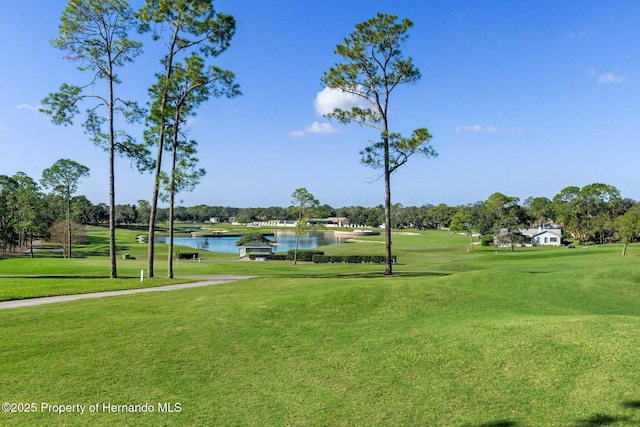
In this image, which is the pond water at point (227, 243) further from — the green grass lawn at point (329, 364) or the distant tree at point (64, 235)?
the green grass lawn at point (329, 364)

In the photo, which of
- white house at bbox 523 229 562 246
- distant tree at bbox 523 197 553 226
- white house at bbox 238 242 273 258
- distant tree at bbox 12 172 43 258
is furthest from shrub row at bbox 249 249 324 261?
distant tree at bbox 523 197 553 226

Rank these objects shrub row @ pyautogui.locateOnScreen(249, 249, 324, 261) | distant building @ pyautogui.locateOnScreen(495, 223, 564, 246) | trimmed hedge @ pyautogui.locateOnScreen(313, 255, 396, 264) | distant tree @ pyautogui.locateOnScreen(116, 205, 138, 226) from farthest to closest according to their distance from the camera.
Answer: distant tree @ pyautogui.locateOnScreen(116, 205, 138, 226)
distant building @ pyautogui.locateOnScreen(495, 223, 564, 246)
shrub row @ pyautogui.locateOnScreen(249, 249, 324, 261)
trimmed hedge @ pyautogui.locateOnScreen(313, 255, 396, 264)

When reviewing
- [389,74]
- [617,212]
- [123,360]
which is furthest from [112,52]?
[617,212]

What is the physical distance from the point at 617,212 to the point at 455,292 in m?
106

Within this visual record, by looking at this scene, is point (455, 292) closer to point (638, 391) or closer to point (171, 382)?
point (638, 391)

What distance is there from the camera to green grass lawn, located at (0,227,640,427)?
21.0ft

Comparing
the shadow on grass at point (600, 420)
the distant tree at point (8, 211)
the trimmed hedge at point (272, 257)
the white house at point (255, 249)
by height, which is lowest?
the trimmed hedge at point (272, 257)

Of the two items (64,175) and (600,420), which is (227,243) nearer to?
(64,175)

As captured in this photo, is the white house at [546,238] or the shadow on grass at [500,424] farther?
the white house at [546,238]

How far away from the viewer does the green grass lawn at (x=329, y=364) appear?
6.39m

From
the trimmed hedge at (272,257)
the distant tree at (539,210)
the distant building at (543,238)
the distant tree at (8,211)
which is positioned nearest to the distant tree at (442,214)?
the distant tree at (539,210)

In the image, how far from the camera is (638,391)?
21.6 feet

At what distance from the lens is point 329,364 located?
28.1ft

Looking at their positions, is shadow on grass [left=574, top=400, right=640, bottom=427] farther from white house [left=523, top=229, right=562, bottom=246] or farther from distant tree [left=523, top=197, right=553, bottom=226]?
distant tree [left=523, top=197, right=553, bottom=226]
